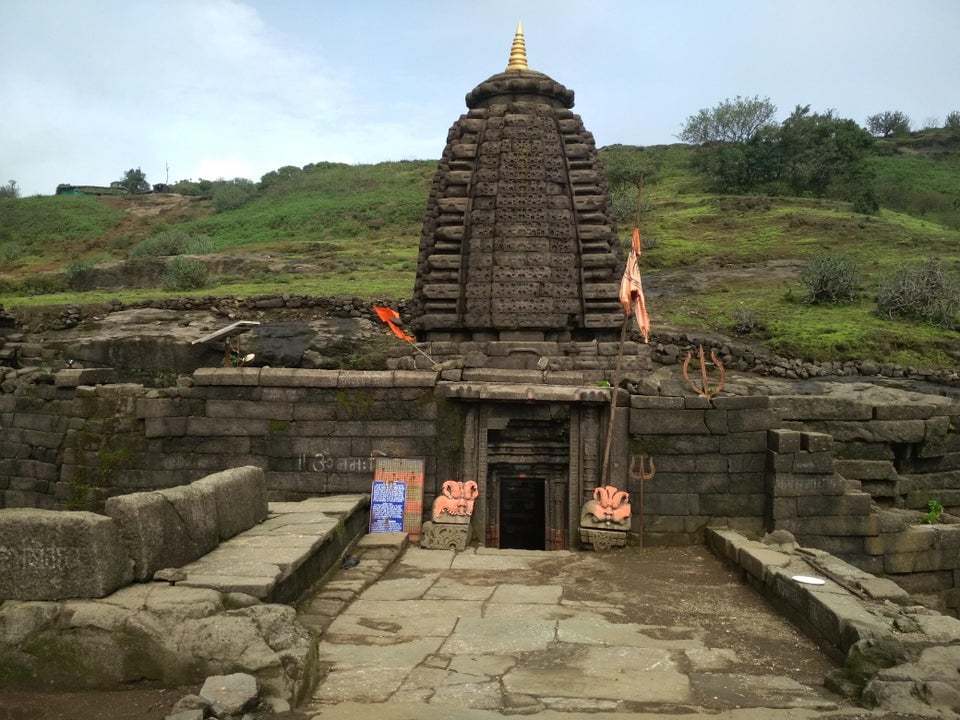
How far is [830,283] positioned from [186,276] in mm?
25584

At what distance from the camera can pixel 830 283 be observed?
26781mm

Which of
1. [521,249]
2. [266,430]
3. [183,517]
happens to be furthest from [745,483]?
[183,517]

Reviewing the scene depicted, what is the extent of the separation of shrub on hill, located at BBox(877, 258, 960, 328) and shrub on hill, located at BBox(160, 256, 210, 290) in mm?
26594

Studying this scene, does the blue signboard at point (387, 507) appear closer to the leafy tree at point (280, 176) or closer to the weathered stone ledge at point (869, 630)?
the weathered stone ledge at point (869, 630)

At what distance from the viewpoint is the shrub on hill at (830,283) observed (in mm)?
26766

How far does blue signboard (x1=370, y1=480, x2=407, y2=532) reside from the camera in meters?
10.3

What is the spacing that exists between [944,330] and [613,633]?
2298cm

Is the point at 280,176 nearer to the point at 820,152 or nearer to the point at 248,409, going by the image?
the point at 820,152

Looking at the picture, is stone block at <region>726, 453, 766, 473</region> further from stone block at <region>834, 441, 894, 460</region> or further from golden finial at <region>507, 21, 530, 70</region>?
golden finial at <region>507, 21, 530, 70</region>

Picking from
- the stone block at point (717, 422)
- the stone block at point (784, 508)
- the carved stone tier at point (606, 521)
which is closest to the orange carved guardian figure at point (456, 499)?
the carved stone tier at point (606, 521)

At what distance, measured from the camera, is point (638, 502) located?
10.4m

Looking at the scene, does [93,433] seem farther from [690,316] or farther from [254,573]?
[690,316]

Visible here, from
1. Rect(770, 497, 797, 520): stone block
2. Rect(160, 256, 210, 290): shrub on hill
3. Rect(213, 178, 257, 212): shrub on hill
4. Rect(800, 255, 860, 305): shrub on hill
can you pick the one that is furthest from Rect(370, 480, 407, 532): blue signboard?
Rect(213, 178, 257, 212): shrub on hill

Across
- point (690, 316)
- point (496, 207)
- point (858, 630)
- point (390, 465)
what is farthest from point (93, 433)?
point (690, 316)
